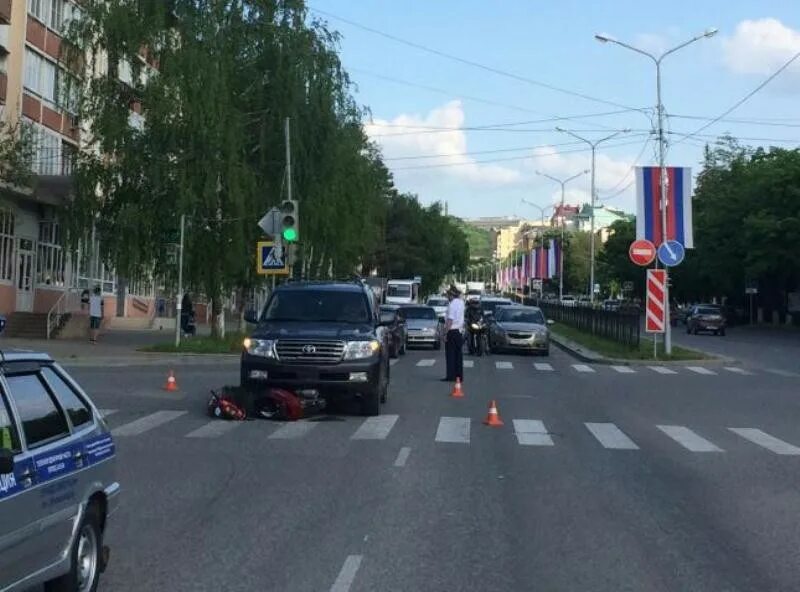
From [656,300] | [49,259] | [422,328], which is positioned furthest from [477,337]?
[49,259]

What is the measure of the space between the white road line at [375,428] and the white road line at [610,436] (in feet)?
9.20

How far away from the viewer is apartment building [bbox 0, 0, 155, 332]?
125 ft

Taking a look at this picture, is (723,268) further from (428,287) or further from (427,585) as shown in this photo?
(427,585)

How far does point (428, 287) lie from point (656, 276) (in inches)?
3264

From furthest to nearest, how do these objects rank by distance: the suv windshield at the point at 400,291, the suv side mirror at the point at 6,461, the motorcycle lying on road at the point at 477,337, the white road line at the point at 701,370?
1. the suv windshield at the point at 400,291
2. the motorcycle lying on road at the point at 477,337
3. the white road line at the point at 701,370
4. the suv side mirror at the point at 6,461

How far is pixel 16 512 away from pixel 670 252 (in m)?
27.5

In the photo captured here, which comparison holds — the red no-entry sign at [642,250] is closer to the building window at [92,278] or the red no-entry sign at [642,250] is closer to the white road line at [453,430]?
the white road line at [453,430]

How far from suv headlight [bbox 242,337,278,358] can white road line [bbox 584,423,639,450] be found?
184 inches

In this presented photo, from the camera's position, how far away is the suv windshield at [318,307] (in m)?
16.8

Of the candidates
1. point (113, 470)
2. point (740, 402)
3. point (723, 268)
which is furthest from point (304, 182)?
point (723, 268)

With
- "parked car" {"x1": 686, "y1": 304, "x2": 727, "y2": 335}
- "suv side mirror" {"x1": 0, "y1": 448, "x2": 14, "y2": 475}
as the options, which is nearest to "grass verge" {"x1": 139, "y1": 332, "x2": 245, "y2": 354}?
"suv side mirror" {"x1": 0, "y1": 448, "x2": 14, "y2": 475}

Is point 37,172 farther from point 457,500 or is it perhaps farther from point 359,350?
point 457,500

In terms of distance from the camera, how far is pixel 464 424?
1520cm

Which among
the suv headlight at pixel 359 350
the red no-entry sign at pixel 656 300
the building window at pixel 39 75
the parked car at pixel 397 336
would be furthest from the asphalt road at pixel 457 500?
the building window at pixel 39 75
